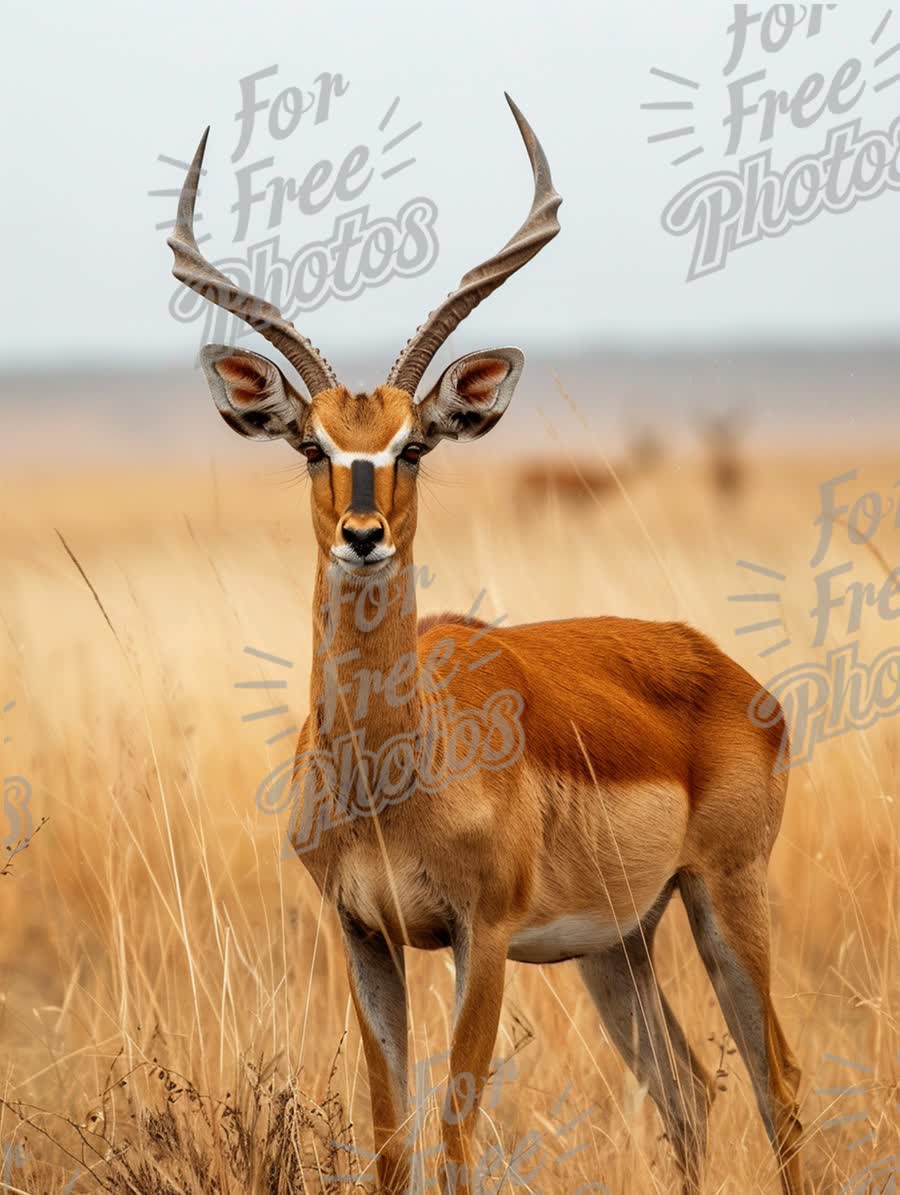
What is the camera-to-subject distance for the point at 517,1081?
6.09 meters

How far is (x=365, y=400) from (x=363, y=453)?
0.19 metres

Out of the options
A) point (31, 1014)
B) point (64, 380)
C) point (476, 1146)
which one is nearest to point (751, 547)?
point (31, 1014)

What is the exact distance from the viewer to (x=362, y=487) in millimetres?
4824

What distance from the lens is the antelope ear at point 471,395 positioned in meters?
5.23

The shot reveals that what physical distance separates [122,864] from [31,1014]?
0.75 meters

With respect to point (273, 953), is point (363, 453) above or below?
above

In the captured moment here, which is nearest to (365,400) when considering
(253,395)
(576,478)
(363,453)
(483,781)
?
(363,453)

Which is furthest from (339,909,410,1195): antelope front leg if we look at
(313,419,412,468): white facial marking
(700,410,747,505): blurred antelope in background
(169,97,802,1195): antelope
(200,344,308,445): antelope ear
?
(700,410,747,505): blurred antelope in background

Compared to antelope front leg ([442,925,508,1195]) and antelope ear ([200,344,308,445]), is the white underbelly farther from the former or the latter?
antelope ear ([200,344,308,445])

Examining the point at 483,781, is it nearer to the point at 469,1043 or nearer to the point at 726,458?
the point at 469,1043

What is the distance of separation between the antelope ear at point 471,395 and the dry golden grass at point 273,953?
26cm

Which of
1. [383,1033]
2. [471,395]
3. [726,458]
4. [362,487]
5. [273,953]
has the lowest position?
[726,458]

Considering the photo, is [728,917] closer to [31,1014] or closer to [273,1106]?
[273,1106]

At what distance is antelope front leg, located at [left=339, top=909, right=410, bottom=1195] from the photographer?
5.11 m
